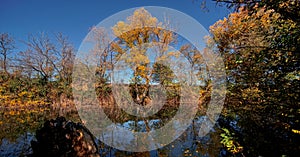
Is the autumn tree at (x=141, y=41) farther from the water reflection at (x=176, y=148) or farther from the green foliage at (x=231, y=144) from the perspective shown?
the green foliage at (x=231, y=144)

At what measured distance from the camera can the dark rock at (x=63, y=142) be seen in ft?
11.2

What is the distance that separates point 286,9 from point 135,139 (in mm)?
4745

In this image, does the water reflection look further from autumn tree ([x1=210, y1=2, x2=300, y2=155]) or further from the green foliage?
autumn tree ([x1=210, y1=2, x2=300, y2=155])

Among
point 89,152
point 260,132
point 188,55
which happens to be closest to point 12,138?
point 89,152

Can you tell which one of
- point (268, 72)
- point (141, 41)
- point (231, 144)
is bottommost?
point (231, 144)

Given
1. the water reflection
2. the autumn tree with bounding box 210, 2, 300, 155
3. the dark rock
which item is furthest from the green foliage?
the dark rock

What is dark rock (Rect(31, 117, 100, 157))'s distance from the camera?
3418 mm

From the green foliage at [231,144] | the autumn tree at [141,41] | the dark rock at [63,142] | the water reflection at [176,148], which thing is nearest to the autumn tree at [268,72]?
the green foliage at [231,144]

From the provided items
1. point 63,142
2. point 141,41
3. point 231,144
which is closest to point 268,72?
point 231,144

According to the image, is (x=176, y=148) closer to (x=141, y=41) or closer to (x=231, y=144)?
(x=231, y=144)

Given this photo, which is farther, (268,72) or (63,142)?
(63,142)

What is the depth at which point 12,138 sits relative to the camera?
5500 mm

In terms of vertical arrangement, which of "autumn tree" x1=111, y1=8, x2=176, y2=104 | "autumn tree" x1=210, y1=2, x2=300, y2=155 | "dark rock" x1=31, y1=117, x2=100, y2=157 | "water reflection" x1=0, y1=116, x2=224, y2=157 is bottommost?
"water reflection" x1=0, y1=116, x2=224, y2=157

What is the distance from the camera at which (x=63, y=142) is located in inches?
137
